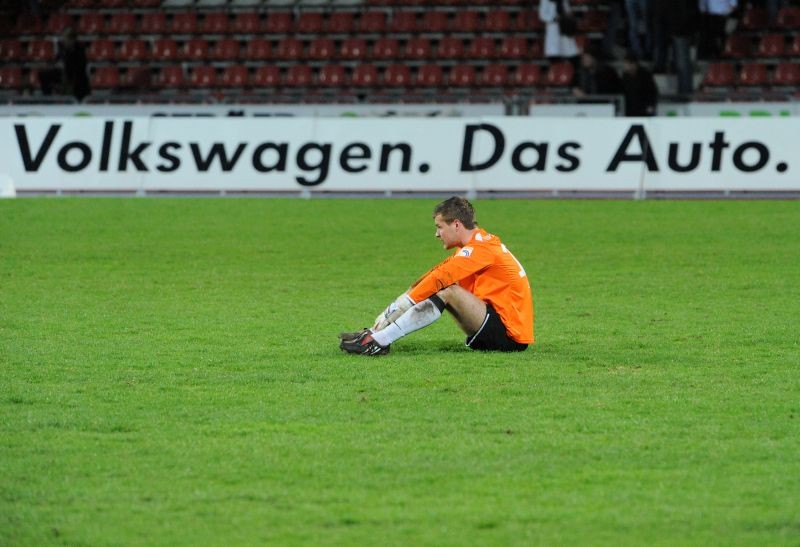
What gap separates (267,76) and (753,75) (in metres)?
11.3

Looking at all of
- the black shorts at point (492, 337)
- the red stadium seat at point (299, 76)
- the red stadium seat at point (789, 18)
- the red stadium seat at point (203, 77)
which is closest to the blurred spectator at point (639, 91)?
the red stadium seat at point (789, 18)

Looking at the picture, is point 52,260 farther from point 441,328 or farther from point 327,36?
point 327,36

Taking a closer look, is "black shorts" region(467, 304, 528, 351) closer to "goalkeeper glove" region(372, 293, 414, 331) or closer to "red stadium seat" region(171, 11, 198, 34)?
"goalkeeper glove" region(372, 293, 414, 331)

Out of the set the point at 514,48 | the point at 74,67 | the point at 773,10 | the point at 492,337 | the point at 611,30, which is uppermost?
the point at 492,337

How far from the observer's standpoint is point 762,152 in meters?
22.8

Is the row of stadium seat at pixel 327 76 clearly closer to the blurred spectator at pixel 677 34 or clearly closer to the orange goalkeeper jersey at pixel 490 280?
the blurred spectator at pixel 677 34

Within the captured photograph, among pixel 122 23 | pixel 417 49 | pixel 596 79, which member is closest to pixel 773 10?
pixel 596 79

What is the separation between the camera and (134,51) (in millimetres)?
34594

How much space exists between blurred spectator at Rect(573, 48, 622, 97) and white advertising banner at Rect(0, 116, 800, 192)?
3837mm

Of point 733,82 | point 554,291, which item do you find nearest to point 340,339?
point 554,291

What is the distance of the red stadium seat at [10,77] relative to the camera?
34009 millimetres

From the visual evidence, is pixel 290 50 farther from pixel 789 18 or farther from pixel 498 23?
pixel 789 18

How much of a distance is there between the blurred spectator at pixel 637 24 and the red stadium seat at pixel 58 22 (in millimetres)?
14117

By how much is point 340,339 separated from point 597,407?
9.10ft
